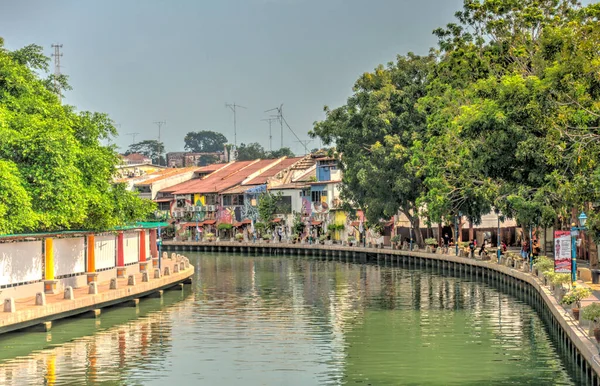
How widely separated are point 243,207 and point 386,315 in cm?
7607

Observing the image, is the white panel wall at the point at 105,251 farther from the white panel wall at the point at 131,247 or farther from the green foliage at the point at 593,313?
the green foliage at the point at 593,313

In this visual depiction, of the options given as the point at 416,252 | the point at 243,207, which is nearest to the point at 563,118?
the point at 416,252

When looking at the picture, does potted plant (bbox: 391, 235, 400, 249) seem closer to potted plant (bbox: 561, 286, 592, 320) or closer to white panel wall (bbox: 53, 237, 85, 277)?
white panel wall (bbox: 53, 237, 85, 277)

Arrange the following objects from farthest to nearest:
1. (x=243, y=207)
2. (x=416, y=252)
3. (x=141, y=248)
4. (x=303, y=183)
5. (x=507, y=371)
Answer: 1. (x=243, y=207)
2. (x=303, y=183)
3. (x=416, y=252)
4. (x=141, y=248)
5. (x=507, y=371)

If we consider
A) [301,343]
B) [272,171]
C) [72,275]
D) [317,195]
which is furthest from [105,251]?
[272,171]

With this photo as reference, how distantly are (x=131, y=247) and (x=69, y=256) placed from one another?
10.3 meters

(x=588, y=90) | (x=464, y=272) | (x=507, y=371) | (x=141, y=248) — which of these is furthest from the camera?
(x=464, y=272)

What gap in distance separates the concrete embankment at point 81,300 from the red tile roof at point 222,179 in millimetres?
67894

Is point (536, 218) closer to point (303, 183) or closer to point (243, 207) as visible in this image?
point (303, 183)

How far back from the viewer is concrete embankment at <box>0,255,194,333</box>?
117 ft

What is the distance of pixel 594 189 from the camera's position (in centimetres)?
3045

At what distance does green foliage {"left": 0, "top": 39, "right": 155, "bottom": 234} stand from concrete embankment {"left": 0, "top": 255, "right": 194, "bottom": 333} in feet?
9.90

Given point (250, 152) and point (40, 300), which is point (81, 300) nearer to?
point (40, 300)

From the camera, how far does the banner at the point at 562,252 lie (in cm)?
3978
